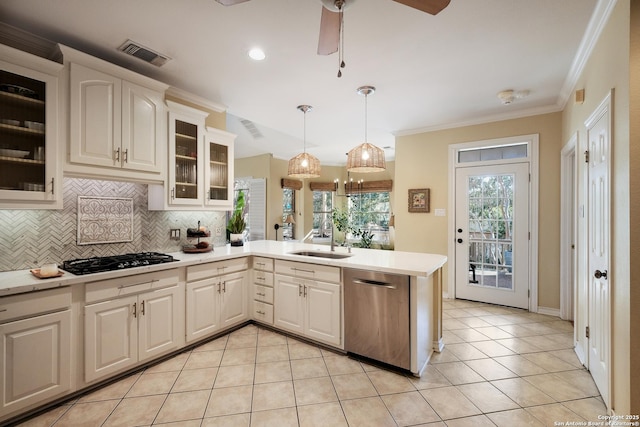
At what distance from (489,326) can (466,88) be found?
2.70 m

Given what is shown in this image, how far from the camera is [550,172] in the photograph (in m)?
3.68

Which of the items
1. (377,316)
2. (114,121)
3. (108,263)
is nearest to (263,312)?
(377,316)

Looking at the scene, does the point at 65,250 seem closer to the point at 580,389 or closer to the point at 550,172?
the point at 580,389

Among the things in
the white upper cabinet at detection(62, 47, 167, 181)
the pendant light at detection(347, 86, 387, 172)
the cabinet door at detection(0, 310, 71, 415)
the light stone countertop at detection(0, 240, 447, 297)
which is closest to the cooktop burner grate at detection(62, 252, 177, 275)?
the light stone countertop at detection(0, 240, 447, 297)

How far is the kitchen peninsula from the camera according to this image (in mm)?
1829

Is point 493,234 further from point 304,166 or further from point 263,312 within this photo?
point 263,312

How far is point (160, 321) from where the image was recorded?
2480mm

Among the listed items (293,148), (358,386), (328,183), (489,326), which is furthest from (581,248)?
(328,183)

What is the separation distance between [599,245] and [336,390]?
7.12ft

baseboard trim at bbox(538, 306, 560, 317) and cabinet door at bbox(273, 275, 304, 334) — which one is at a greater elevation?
cabinet door at bbox(273, 275, 304, 334)

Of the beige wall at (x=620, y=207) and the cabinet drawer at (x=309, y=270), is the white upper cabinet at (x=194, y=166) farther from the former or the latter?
the beige wall at (x=620, y=207)

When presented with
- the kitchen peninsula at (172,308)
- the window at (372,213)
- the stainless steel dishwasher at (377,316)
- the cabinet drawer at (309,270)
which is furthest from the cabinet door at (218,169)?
the window at (372,213)

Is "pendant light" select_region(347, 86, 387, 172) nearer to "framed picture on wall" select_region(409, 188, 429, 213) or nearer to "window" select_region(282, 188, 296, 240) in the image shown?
"framed picture on wall" select_region(409, 188, 429, 213)

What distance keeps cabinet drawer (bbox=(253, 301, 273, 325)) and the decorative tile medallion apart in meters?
1.47
